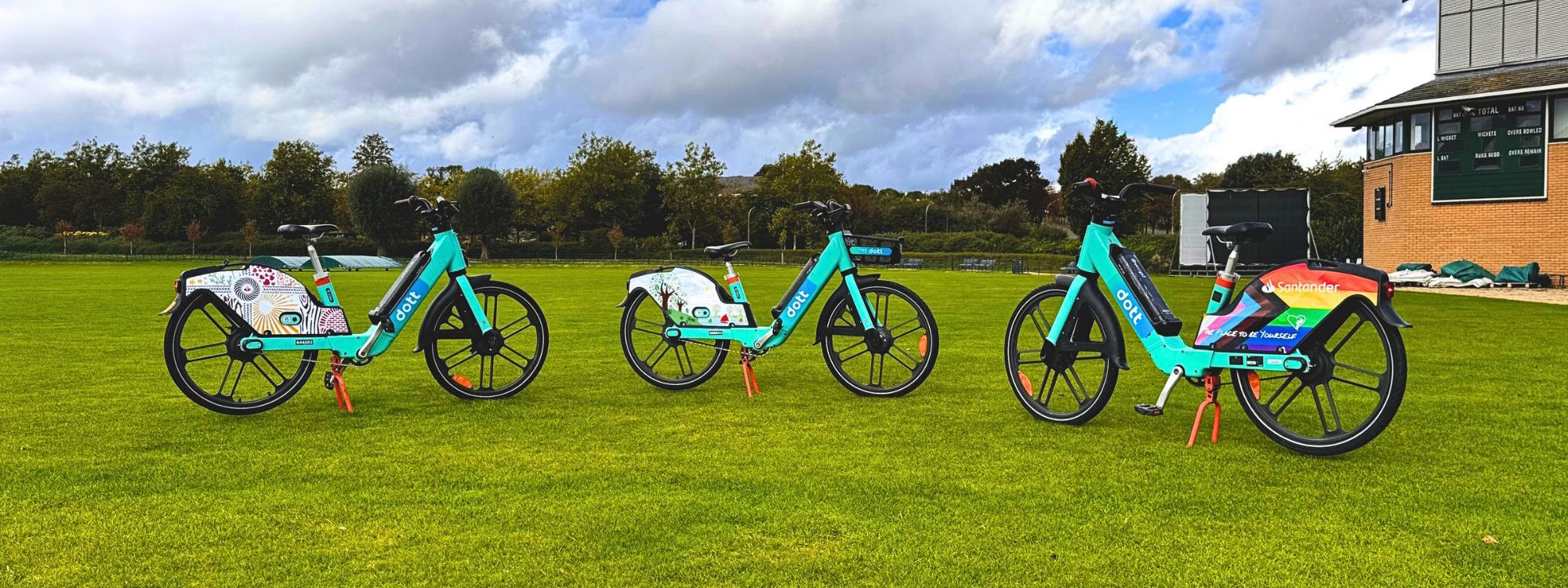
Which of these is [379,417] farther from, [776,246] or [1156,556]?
[776,246]

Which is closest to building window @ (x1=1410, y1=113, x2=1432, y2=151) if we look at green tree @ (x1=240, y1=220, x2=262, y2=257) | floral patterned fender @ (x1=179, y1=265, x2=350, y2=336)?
floral patterned fender @ (x1=179, y1=265, x2=350, y2=336)

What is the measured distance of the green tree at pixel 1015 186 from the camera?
8506 centimetres

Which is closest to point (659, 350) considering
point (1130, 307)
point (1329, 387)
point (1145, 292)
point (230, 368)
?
point (230, 368)

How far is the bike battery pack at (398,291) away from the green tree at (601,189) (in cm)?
6969

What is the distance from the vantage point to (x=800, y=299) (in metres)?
6.73

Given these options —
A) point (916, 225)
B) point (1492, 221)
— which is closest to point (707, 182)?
point (916, 225)

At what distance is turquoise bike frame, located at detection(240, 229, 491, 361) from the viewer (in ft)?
19.5

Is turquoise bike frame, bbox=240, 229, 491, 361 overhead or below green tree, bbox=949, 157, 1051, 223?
below

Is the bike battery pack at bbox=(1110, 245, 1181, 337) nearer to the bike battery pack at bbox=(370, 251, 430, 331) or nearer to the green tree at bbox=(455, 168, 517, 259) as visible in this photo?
the bike battery pack at bbox=(370, 251, 430, 331)

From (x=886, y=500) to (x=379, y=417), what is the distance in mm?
3405

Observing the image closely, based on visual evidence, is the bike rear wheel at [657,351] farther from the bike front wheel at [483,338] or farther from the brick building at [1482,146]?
the brick building at [1482,146]

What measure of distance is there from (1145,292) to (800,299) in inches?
90.6

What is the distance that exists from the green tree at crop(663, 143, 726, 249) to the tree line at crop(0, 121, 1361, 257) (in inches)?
4.5

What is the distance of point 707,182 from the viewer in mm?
74688
